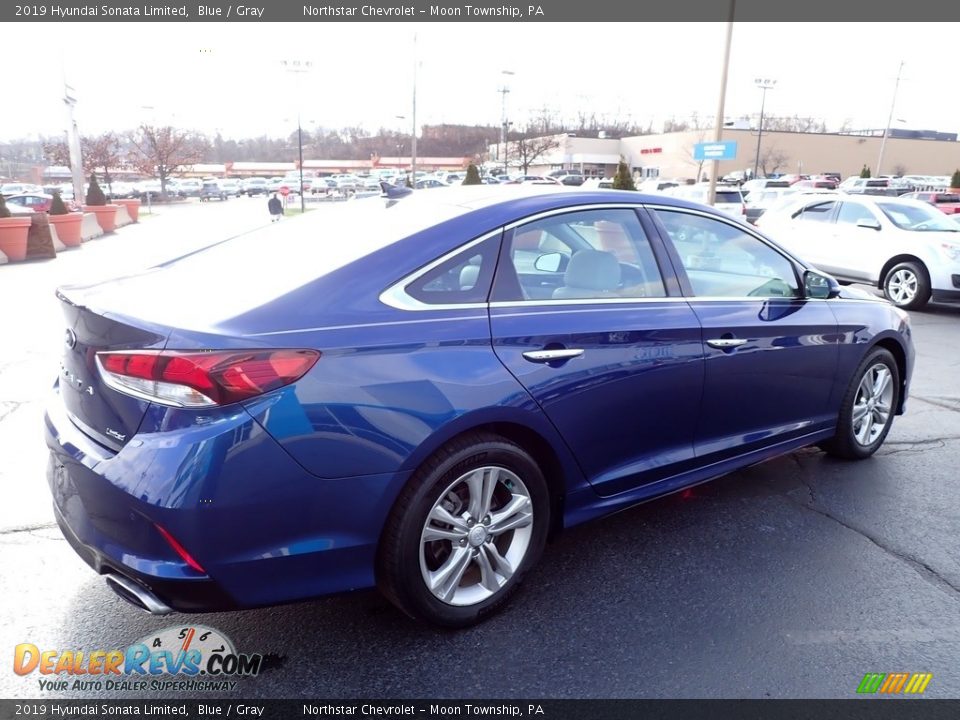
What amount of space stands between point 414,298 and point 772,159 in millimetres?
89871

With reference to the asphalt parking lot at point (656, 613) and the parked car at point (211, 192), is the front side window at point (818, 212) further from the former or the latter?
the parked car at point (211, 192)

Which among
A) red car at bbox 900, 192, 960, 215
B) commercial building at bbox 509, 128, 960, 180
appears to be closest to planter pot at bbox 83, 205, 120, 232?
red car at bbox 900, 192, 960, 215

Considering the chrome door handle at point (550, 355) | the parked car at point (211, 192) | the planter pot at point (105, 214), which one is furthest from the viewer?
the parked car at point (211, 192)

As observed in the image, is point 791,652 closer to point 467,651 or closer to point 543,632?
point 543,632

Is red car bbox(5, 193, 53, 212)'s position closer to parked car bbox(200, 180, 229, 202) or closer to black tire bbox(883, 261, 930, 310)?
parked car bbox(200, 180, 229, 202)

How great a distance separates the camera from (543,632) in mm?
2793

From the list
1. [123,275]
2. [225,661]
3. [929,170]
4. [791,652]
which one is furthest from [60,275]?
[929,170]

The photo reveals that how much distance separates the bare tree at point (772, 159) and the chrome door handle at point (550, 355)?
87645 millimetres

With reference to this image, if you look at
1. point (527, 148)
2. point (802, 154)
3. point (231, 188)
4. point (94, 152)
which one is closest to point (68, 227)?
point (94, 152)

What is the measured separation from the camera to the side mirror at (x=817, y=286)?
13.3 feet

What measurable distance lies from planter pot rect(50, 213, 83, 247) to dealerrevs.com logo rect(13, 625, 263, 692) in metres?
20.1

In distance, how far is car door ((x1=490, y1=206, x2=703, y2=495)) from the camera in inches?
111

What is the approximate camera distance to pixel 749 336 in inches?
140

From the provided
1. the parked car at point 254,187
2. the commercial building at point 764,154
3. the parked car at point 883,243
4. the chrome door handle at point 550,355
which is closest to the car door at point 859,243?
the parked car at point 883,243
